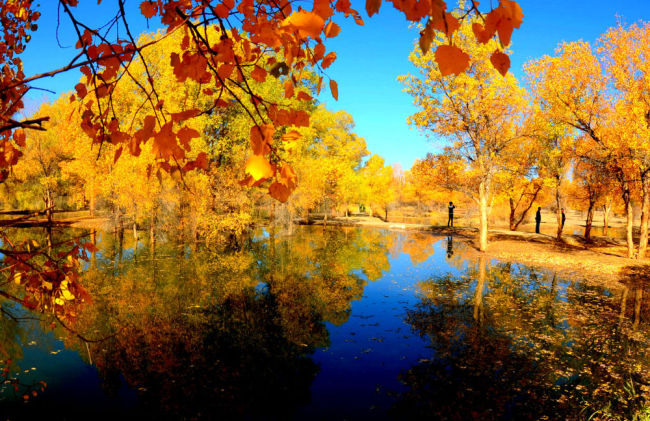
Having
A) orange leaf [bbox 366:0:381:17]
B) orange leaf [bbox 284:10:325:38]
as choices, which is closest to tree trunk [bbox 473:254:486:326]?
orange leaf [bbox 366:0:381:17]

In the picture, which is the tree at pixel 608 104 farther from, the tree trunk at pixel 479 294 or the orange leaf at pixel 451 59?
the orange leaf at pixel 451 59

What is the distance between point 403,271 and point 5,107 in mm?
14395

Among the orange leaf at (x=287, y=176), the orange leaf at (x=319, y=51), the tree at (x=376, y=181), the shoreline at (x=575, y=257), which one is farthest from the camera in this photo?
the tree at (x=376, y=181)

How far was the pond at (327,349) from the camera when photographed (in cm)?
544

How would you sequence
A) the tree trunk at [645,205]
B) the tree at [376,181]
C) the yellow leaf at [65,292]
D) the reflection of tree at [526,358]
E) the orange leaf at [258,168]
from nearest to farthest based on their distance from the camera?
the orange leaf at [258,168]
the yellow leaf at [65,292]
the reflection of tree at [526,358]
the tree trunk at [645,205]
the tree at [376,181]

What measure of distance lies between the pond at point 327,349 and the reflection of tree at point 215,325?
0.04m

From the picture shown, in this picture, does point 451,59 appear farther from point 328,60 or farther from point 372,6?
point 328,60

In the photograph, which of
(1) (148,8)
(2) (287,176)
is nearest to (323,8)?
(2) (287,176)

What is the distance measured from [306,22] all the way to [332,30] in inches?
15.1

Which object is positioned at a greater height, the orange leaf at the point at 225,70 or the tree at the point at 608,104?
the tree at the point at 608,104

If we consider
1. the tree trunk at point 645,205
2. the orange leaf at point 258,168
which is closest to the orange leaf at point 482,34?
the orange leaf at point 258,168

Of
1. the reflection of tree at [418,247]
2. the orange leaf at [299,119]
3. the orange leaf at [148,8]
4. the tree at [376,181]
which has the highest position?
the tree at [376,181]

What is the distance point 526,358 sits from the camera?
273 inches

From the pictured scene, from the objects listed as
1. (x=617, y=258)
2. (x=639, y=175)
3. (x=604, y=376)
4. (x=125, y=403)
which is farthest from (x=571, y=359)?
(x=639, y=175)
